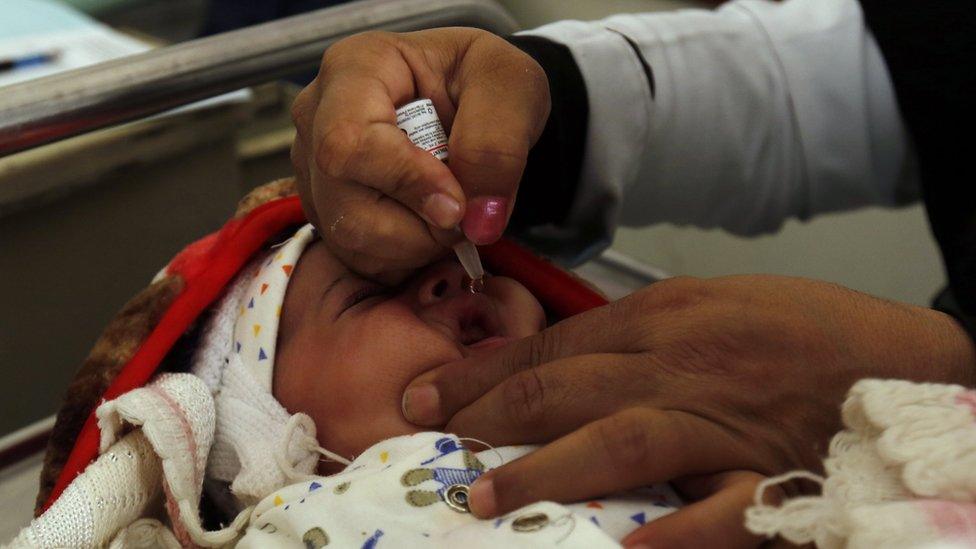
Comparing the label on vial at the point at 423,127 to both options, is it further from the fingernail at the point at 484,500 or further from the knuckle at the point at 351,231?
the fingernail at the point at 484,500

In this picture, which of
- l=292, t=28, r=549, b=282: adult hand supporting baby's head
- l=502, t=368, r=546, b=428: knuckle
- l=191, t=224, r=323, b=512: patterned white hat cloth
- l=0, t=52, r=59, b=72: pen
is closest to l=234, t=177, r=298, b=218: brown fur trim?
l=191, t=224, r=323, b=512: patterned white hat cloth

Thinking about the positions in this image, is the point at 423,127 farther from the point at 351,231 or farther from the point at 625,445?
the point at 625,445

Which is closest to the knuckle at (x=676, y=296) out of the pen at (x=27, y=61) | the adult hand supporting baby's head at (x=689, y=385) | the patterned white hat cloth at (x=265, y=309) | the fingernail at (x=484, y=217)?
the adult hand supporting baby's head at (x=689, y=385)

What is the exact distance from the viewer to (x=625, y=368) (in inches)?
23.4

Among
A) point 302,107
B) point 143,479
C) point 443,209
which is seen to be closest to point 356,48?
point 302,107

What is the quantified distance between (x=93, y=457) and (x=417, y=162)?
0.37 m

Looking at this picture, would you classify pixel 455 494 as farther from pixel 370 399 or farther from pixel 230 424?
pixel 230 424

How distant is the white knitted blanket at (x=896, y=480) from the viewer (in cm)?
42

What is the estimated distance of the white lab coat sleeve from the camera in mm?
988

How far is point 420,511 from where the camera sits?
58cm

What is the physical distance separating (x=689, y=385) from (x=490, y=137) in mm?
219

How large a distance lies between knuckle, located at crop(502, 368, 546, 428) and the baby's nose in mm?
170

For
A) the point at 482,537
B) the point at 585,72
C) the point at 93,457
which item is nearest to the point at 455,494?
the point at 482,537

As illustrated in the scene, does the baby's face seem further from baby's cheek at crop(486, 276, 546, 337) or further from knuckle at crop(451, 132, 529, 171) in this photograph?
knuckle at crop(451, 132, 529, 171)
